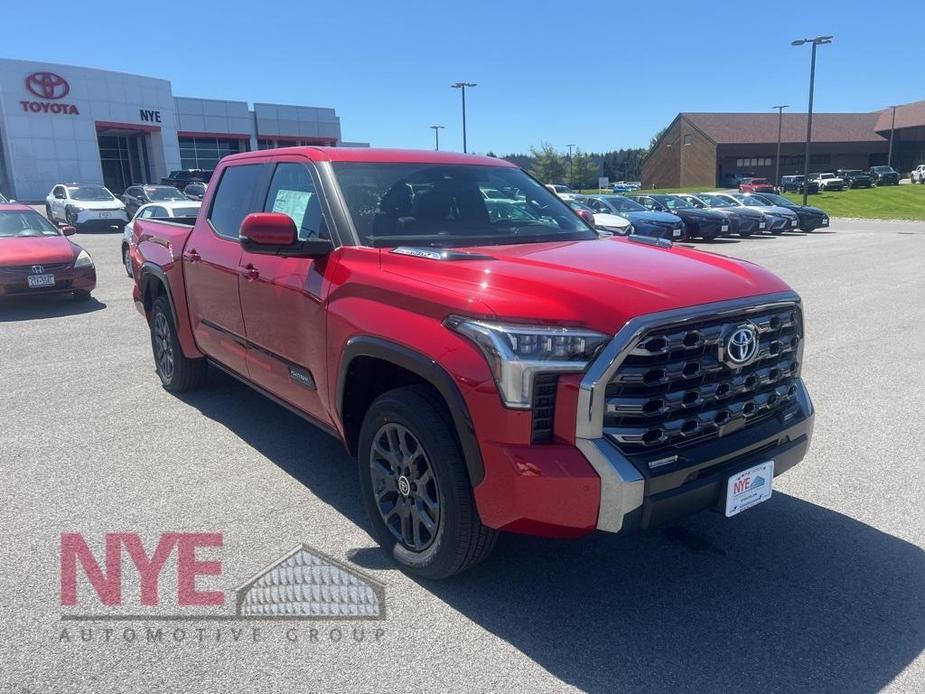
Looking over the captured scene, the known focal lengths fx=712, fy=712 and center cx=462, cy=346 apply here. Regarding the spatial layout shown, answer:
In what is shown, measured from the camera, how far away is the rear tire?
5.89 metres

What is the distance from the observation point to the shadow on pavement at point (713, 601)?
2689 millimetres

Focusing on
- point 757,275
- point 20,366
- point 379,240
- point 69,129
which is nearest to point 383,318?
point 379,240

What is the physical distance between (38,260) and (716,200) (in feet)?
79.1

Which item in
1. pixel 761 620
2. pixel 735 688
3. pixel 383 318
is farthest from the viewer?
pixel 383 318

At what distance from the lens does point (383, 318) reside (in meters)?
3.18

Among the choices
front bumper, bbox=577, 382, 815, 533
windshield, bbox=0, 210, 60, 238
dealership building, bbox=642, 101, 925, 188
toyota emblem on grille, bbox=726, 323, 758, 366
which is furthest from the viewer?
dealership building, bbox=642, 101, 925, 188

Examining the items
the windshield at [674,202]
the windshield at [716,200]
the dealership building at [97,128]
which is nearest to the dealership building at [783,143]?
the dealership building at [97,128]

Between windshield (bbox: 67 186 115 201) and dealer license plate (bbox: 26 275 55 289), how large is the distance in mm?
17303

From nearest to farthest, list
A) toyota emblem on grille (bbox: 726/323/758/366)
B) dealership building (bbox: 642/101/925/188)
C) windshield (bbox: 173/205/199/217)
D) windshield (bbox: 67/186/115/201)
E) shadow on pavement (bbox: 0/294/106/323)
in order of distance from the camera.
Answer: toyota emblem on grille (bbox: 726/323/758/366) < shadow on pavement (bbox: 0/294/106/323) < windshield (bbox: 173/205/199/217) < windshield (bbox: 67/186/115/201) < dealership building (bbox: 642/101/925/188)

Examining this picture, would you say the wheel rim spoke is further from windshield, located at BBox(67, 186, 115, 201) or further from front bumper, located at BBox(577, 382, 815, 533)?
windshield, located at BBox(67, 186, 115, 201)

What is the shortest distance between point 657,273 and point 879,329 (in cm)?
704

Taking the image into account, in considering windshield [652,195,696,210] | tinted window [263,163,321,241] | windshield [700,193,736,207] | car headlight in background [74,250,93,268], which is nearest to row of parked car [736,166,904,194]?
windshield [700,193,736,207]

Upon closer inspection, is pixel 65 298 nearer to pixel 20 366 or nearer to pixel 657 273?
pixel 20 366

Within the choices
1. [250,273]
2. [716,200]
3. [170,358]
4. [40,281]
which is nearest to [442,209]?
[250,273]
